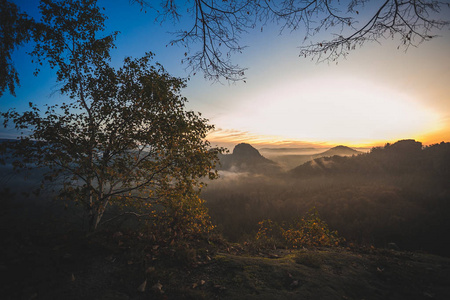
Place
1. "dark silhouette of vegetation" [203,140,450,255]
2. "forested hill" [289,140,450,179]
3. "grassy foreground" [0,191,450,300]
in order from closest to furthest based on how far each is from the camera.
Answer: "grassy foreground" [0,191,450,300]
"dark silhouette of vegetation" [203,140,450,255]
"forested hill" [289,140,450,179]

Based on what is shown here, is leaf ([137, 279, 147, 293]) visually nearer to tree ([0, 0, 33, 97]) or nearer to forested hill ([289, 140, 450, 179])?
tree ([0, 0, 33, 97])

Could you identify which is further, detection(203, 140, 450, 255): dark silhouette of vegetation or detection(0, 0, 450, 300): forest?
detection(203, 140, 450, 255): dark silhouette of vegetation

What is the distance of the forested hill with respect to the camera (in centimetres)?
10962

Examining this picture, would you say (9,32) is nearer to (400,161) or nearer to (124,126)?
(124,126)

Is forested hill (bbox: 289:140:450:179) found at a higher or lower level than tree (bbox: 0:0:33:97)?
lower

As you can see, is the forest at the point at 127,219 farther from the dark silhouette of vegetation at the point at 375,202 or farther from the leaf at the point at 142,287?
the dark silhouette of vegetation at the point at 375,202

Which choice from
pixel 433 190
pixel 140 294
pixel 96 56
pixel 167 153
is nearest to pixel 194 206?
pixel 167 153

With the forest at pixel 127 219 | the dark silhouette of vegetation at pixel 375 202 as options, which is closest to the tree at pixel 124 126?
the forest at pixel 127 219

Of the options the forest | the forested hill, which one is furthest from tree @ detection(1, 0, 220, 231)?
the forested hill

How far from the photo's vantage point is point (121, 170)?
638cm

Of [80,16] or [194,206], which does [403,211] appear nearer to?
[194,206]

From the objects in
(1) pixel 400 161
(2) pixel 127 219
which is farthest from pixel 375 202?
(1) pixel 400 161

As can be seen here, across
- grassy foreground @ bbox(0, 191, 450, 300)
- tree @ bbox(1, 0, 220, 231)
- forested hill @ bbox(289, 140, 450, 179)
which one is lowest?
forested hill @ bbox(289, 140, 450, 179)

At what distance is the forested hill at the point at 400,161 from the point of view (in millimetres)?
109625
